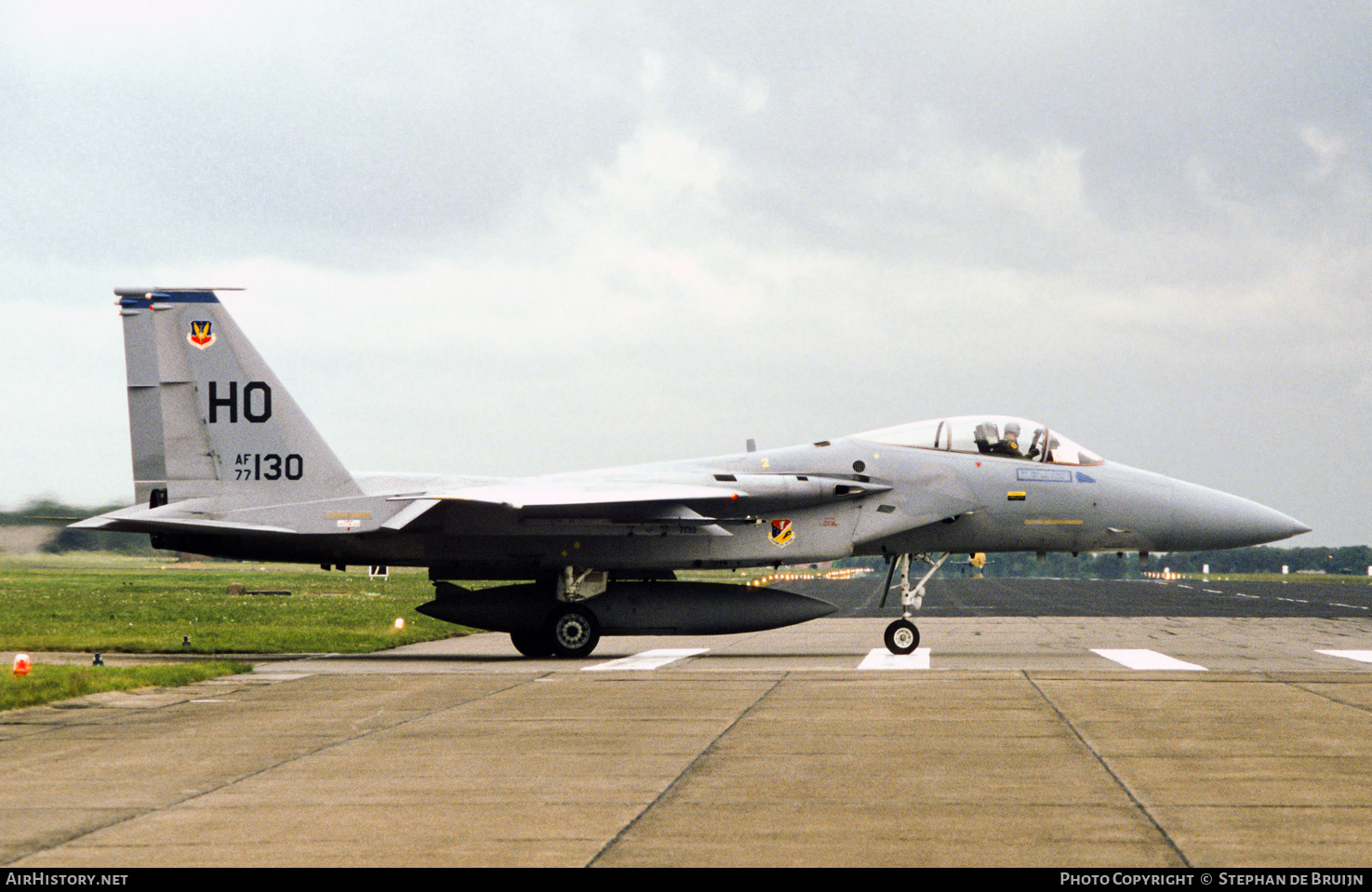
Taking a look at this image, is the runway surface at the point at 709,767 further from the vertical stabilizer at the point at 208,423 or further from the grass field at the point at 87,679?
the vertical stabilizer at the point at 208,423

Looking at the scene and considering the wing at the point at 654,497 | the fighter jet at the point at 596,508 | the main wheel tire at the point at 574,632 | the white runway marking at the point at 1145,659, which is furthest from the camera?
the main wheel tire at the point at 574,632

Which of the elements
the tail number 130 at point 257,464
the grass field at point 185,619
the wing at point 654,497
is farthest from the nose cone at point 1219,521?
the tail number 130 at point 257,464

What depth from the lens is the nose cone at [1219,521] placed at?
19922mm

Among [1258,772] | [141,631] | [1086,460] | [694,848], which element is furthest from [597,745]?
[141,631]

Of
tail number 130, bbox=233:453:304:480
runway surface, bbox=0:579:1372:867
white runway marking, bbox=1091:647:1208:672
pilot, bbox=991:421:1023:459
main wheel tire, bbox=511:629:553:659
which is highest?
tail number 130, bbox=233:453:304:480

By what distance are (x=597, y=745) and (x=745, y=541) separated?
32.0 ft

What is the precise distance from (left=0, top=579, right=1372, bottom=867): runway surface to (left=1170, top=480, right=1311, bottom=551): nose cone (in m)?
3.79

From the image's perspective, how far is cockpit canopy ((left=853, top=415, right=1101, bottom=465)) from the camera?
19656 millimetres

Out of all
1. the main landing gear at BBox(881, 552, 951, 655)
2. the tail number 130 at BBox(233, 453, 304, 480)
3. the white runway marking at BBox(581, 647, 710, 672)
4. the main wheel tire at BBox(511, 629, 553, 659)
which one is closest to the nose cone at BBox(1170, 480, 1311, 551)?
the main landing gear at BBox(881, 552, 951, 655)

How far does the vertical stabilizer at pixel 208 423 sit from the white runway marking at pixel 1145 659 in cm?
1088

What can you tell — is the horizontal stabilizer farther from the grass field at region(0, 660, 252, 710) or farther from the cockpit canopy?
the cockpit canopy

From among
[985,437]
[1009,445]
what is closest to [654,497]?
[985,437]

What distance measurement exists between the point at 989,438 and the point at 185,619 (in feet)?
59.7

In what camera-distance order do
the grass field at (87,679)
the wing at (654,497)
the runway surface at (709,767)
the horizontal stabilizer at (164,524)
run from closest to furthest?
the runway surface at (709,767) < the grass field at (87,679) < the wing at (654,497) < the horizontal stabilizer at (164,524)
